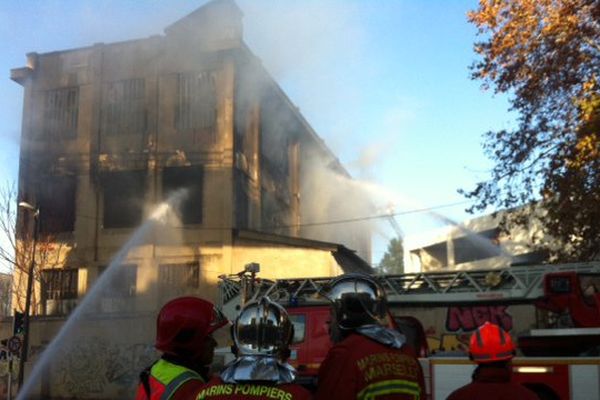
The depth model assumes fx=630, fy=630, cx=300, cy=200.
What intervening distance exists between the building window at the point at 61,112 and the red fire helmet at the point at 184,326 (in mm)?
22978

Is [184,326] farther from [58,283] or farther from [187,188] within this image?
[58,283]

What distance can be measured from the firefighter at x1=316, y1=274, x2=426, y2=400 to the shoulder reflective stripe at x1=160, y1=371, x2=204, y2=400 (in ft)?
1.45

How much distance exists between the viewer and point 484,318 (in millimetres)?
13508

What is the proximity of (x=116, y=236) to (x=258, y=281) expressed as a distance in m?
9.82

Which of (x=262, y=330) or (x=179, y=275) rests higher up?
(x=179, y=275)

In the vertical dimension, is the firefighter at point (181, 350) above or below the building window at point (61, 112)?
below

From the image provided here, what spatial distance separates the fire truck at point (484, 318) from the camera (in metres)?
6.53

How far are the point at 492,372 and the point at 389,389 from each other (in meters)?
0.63

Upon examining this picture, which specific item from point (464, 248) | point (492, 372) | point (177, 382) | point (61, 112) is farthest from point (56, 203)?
point (464, 248)

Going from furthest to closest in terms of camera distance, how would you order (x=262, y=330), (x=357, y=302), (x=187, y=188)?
(x=187, y=188) < (x=357, y=302) < (x=262, y=330)

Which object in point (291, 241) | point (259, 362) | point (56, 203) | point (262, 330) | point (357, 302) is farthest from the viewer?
point (56, 203)

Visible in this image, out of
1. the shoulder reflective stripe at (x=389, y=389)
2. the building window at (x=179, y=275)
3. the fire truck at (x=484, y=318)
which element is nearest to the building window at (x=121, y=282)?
the building window at (x=179, y=275)

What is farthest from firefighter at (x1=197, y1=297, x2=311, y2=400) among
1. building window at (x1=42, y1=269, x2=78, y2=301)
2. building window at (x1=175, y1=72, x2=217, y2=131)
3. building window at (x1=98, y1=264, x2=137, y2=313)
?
building window at (x1=42, y1=269, x2=78, y2=301)

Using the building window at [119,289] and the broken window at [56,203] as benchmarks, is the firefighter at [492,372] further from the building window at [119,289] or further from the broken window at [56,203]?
the broken window at [56,203]
